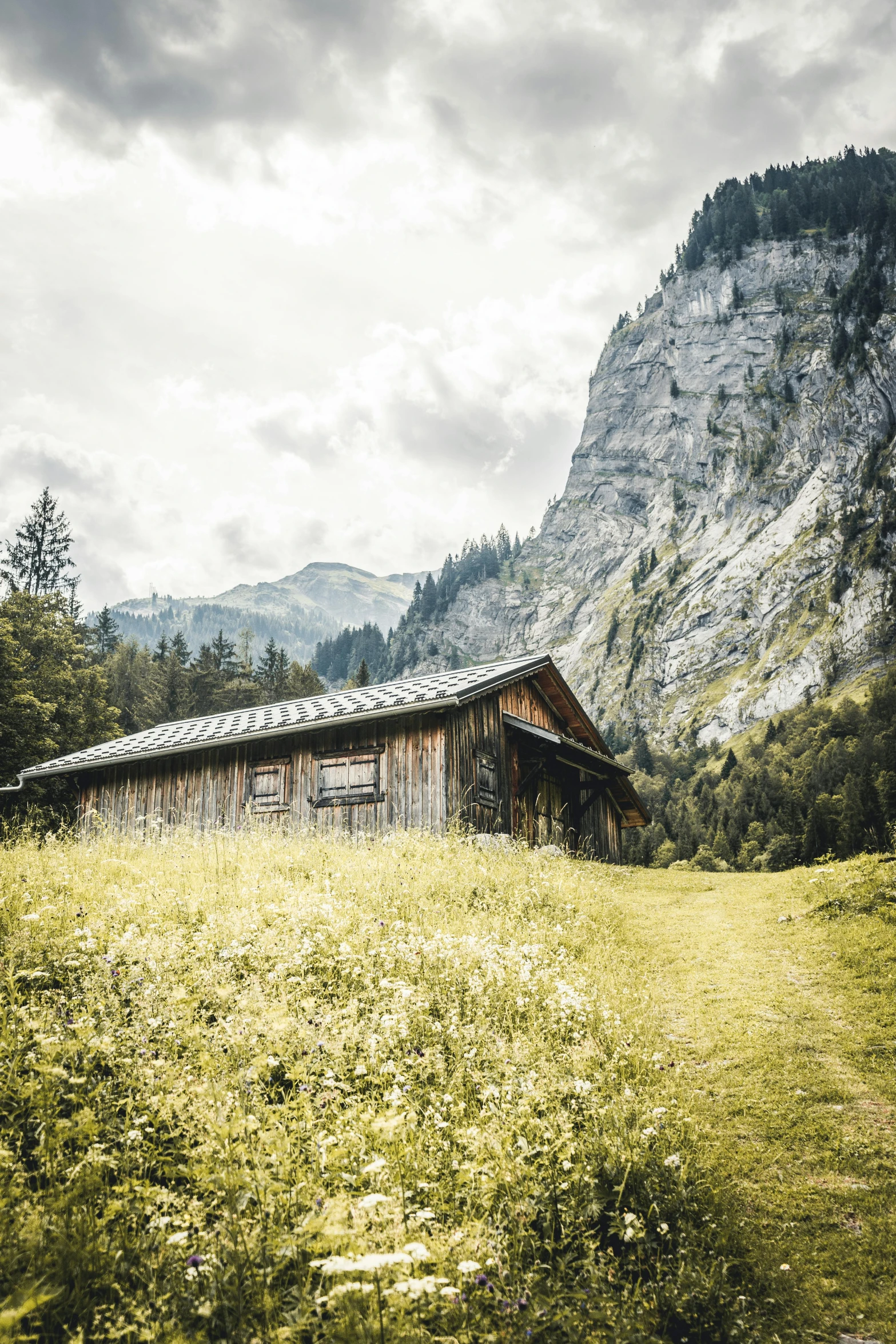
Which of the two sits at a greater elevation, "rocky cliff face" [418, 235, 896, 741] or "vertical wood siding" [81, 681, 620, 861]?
"rocky cliff face" [418, 235, 896, 741]

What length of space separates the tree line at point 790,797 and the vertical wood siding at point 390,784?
5.92m

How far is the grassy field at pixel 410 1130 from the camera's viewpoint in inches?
146

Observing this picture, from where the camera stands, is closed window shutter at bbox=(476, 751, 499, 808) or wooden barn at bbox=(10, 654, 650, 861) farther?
closed window shutter at bbox=(476, 751, 499, 808)

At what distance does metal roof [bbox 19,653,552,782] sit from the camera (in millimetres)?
18891

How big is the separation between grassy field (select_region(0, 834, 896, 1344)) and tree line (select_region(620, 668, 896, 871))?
967cm

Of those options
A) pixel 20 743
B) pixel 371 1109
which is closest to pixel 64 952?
pixel 371 1109

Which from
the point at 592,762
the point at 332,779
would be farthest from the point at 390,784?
the point at 592,762

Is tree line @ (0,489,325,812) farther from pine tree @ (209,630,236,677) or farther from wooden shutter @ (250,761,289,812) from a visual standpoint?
wooden shutter @ (250,761,289,812)

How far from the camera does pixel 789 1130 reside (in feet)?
20.0

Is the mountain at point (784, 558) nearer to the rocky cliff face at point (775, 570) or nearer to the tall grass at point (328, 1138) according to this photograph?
the rocky cliff face at point (775, 570)

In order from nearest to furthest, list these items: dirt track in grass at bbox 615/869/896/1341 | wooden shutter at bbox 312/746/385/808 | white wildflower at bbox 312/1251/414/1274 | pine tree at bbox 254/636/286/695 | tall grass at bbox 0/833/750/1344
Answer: white wildflower at bbox 312/1251/414/1274 → tall grass at bbox 0/833/750/1344 → dirt track in grass at bbox 615/869/896/1341 → wooden shutter at bbox 312/746/385/808 → pine tree at bbox 254/636/286/695

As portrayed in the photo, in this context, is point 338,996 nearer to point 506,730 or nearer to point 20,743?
point 506,730

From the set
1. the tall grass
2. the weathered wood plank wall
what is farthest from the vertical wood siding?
the tall grass

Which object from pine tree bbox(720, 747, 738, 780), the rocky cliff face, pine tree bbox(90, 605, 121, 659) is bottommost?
pine tree bbox(720, 747, 738, 780)
